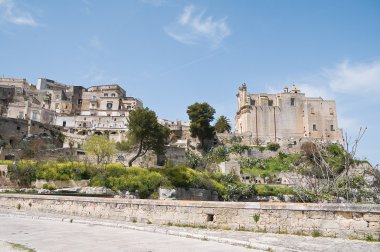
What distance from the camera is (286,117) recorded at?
2685 inches

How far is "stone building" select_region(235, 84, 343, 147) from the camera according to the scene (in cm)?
6656

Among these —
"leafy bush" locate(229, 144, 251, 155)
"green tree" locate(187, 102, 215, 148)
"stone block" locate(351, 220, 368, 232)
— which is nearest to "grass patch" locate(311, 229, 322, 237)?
"stone block" locate(351, 220, 368, 232)

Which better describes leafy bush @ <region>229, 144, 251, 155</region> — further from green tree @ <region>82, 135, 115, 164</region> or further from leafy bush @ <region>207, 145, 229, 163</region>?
green tree @ <region>82, 135, 115, 164</region>

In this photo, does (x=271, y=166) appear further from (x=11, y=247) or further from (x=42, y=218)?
(x=11, y=247)

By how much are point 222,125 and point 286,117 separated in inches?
497

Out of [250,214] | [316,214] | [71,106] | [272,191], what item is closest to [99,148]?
[272,191]

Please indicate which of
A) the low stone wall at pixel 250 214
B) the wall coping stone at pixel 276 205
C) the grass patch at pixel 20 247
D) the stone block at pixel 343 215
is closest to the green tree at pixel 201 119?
the low stone wall at pixel 250 214

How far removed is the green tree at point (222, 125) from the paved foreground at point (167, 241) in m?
57.7

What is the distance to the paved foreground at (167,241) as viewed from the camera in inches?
290

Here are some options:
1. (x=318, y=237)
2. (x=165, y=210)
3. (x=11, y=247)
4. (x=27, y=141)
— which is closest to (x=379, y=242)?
(x=318, y=237)

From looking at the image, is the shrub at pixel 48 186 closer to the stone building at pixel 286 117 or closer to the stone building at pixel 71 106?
the stone building at pixel 71 106

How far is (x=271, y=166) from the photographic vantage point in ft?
172

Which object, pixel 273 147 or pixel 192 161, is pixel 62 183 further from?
pixel 273 147

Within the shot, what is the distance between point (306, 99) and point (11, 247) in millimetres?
68979
